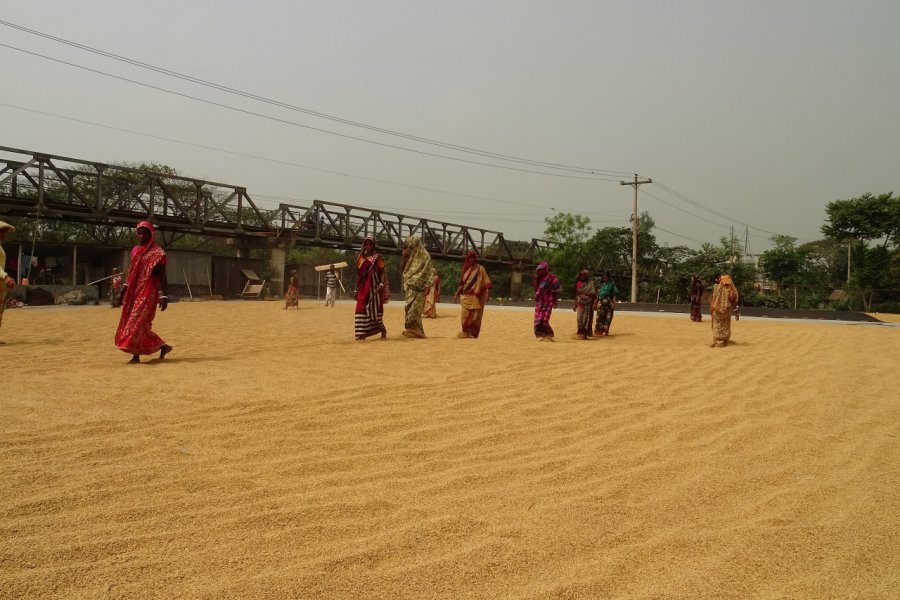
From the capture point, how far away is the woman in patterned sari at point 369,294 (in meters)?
9.66

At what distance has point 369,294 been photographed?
384 inches

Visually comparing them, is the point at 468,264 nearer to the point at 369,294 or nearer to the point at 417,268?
the point at 417,268

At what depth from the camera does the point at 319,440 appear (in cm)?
387

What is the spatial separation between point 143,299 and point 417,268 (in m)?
4.65

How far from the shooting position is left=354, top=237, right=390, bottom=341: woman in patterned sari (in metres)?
9.66

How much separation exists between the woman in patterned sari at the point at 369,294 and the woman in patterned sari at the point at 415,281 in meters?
0.49

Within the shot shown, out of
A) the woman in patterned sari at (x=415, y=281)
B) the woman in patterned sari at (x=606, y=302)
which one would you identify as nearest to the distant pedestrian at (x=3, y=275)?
the woman in patterned sari at (x=415, y=281)

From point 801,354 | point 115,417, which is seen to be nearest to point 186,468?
point 115,417

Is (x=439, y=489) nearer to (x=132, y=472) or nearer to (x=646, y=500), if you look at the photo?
(x=646, y=500)

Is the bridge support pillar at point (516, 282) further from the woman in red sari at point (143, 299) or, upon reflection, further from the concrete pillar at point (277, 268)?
the woman in red sari at point (143, 299)

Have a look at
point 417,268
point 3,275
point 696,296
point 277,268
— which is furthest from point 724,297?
point 277,268

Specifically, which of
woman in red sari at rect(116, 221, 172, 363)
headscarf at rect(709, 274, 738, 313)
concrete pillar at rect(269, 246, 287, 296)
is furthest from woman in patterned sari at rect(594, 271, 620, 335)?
concrete pillar at rect(269, 246, 287, 296)

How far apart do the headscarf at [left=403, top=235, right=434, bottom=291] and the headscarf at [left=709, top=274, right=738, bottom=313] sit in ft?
16.0

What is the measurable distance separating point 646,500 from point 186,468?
2.41 m
